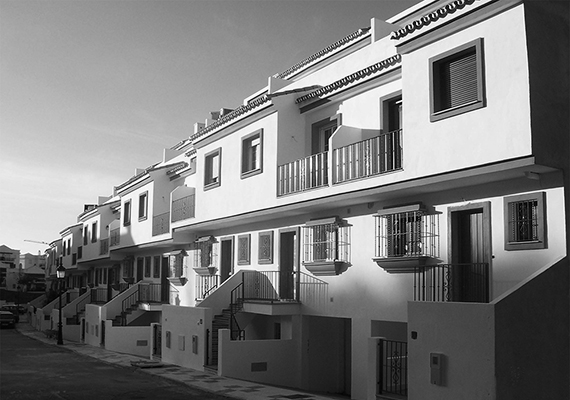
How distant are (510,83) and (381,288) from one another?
615 cm

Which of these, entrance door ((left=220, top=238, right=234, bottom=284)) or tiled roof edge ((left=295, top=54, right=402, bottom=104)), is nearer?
tiled roof edge ((left=295, top=54, right=402, bottom=104))

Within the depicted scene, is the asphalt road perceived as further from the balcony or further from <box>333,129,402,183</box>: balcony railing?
<box>333,129,402,183</box>: balcony railing

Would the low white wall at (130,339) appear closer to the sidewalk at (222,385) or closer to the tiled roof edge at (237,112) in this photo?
the sidewalk at (222,385)

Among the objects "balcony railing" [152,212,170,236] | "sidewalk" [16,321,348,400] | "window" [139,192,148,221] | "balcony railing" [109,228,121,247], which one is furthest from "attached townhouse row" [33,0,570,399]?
"balcony railing" [109,228,121,247]

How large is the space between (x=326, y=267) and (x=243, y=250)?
5467 mm

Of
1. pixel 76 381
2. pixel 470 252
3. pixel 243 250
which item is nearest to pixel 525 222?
pixel 470 252

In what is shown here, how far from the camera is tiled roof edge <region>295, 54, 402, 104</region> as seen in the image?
16117 millimetres

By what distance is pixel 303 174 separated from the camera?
1873 cm

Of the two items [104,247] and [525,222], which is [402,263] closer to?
[525,222]

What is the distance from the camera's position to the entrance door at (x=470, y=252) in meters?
13.4

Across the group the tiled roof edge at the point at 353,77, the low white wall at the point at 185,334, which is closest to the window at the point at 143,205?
the low white wall at the point at 185,334

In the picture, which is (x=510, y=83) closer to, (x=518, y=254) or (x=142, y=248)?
(x=518, y=254)

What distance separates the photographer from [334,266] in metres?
17.7

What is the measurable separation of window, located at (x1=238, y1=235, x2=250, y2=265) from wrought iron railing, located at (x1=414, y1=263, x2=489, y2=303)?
340 inches
